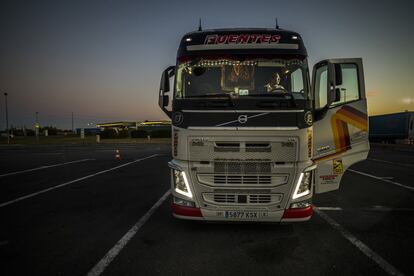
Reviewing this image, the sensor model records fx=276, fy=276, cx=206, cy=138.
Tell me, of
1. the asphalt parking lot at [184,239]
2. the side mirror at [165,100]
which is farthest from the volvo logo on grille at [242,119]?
the asphalt parking lot at [184,239]

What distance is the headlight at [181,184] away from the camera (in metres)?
4.28

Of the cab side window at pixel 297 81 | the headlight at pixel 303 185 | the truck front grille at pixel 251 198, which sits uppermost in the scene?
the cab side window at pixel 297 81

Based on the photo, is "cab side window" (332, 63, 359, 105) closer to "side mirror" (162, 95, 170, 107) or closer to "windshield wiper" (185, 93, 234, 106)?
"windshield wiper" (185, 93, 234, 106)

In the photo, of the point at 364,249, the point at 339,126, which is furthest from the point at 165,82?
the point at 364,249

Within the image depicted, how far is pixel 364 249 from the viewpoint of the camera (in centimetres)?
390

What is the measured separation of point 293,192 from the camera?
4.20 m

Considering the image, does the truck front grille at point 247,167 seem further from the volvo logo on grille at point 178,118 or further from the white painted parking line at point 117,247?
the white painted parking line at point 117,247

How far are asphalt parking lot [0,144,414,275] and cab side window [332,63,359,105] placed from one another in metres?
2.29

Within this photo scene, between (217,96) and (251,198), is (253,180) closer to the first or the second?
(251,198)

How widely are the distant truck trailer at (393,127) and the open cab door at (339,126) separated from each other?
93.6ft

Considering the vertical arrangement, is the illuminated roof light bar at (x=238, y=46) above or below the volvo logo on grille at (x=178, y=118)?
above

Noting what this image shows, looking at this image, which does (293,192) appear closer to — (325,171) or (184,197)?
(325,171)

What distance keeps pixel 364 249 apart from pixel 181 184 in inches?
110

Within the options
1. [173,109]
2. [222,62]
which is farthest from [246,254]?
→ [222,62]
